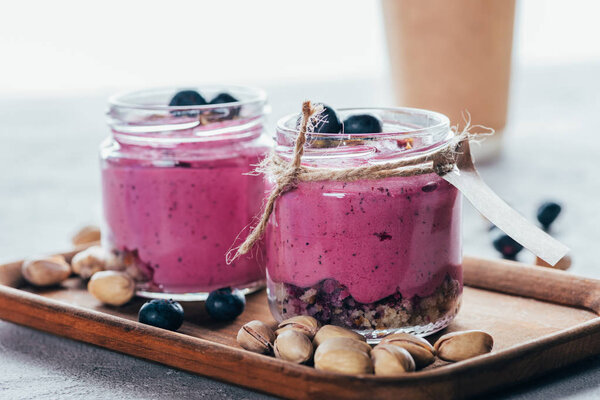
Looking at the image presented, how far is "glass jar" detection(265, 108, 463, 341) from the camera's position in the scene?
909 mm

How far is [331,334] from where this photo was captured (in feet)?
2.90

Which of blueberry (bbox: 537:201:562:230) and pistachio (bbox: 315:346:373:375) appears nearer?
pistachio (bbox: 315:346:373:375)

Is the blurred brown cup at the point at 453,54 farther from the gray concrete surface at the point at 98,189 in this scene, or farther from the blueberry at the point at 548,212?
the blueberry at the point at 548,212

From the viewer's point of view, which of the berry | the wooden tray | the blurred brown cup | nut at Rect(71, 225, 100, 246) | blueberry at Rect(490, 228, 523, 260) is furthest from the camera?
the blurred brown cup

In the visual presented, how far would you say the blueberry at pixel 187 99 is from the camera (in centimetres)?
113

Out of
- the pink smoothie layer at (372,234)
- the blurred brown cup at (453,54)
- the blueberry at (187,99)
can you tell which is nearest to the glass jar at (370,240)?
the pink smoothie layer at (372,234)

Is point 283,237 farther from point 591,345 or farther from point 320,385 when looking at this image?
point 591,345

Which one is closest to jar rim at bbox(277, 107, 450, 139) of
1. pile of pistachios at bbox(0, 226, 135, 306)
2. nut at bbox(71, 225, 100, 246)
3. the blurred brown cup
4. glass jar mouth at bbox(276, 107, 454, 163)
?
glass jar mouth at bbox(276, 107, 454, 163)

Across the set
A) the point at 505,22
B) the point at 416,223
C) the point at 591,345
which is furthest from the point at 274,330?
the point at 505,22

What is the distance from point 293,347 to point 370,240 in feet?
0.48

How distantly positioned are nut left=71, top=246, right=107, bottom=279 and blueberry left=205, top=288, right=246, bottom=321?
0.25 m

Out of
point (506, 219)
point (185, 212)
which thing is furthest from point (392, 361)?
point (185, 212)

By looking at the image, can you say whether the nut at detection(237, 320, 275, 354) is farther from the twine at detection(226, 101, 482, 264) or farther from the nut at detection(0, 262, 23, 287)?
the nut at detection(0, 262, 23, 287)

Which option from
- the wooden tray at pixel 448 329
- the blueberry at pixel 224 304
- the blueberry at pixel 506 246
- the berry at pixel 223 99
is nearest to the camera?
the wooden tray at pixel 448 329
